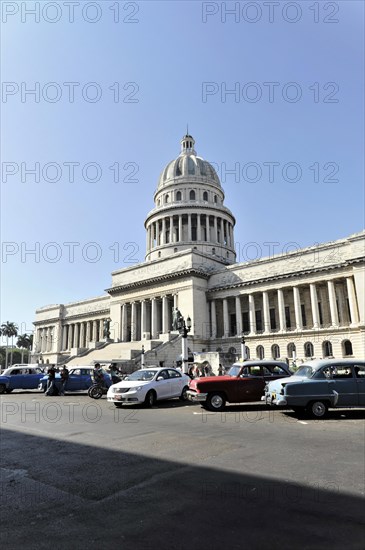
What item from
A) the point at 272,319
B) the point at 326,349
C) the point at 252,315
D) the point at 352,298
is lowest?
the point at 326,349

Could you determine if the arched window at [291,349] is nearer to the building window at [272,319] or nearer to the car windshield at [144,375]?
A: the building window at [272,319]

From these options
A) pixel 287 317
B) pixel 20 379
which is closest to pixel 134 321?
pixel 287 317

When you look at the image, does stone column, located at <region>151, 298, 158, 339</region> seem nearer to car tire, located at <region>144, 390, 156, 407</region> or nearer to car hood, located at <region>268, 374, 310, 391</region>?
car tire, located at <region>144, 390, 156, 407</region>

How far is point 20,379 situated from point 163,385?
47.0 feet

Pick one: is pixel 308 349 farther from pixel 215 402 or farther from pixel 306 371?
pixel 306 371

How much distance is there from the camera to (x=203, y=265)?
5441 cm

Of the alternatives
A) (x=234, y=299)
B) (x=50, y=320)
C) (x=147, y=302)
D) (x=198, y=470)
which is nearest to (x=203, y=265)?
(x=234, y=299)

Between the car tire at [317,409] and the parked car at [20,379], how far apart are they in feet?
67.3

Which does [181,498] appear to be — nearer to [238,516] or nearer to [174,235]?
[238,516]

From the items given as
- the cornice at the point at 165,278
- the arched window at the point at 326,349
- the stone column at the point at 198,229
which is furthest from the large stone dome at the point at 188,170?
the arched window at the point at 326,349

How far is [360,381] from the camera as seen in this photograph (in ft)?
39.7

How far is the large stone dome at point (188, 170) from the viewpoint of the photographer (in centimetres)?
7400

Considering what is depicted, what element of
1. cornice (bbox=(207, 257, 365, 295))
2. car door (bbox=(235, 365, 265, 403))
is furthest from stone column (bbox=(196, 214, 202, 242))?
car door (bbox=(235, 365, 265, 403))

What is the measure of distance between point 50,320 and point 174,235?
32628 millimetres
